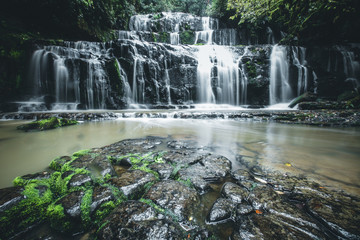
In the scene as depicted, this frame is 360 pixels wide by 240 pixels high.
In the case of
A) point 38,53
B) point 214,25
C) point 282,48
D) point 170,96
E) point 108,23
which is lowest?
point 170,96

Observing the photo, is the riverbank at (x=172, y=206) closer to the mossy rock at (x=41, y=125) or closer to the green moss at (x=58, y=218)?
the green moss at (x=58, y=218)

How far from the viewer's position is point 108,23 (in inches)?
505

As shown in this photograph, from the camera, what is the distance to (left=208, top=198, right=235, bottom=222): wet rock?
97 cm

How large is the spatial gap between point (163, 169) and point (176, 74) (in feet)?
33.5

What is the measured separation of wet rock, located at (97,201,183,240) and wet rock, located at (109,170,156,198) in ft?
0.70

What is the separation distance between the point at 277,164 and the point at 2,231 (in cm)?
253

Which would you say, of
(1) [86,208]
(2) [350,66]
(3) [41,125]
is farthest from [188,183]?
Answer: (2) [350,66]

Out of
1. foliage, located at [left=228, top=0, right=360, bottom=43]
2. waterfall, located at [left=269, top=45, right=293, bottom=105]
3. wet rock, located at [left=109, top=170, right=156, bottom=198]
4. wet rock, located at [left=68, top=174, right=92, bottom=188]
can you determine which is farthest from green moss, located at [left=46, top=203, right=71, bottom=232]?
waterfall, located at [left=269, top=45, right=293, bottom=105]

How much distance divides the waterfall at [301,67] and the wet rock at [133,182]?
1423cm

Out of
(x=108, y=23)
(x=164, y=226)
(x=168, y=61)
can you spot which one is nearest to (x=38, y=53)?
(x=108, y=23)

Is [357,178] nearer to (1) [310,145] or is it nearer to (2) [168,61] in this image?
(1) [310,145]

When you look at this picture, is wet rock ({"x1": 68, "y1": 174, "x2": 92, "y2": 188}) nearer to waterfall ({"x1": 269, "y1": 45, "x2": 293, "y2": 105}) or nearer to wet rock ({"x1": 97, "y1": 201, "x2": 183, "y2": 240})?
wet rock ({"x1": 97, "y1": 201, "x2": 183, "y2": 240})

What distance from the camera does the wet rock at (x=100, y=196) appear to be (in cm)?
103

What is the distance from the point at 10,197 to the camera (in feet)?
3.29
